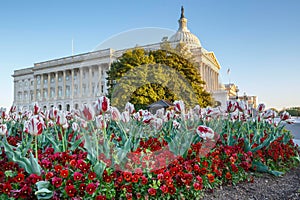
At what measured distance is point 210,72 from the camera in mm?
46406

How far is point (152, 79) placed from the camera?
63.0 feet

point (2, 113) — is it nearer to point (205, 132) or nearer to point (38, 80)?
point (205, 132)

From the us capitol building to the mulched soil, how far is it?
35548 millimetres

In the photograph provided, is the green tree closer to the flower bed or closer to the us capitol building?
the flower bed

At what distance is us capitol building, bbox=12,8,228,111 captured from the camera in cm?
4244

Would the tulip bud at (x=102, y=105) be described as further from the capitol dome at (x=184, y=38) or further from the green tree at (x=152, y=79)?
the capitol dome at (x=184, y=38)

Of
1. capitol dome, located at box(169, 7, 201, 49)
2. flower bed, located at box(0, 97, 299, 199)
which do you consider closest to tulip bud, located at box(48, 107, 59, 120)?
flower bed, located at box(0, 97, 299, 199)

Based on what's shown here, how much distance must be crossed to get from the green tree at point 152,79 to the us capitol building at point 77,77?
52.1ft

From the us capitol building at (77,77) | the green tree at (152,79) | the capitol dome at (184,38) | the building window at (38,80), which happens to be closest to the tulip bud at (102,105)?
the green tree at (152,79)

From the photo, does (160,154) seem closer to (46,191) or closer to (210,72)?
(46,191)

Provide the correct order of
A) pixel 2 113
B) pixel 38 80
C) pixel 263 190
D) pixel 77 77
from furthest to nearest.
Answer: pixel 38 80
pixel 77 77
pixel 2 113
pixel 263 190

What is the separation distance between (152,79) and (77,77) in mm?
37766

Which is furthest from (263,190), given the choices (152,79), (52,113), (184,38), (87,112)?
(184,38)

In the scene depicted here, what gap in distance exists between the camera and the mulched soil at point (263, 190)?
3181 millimetres
